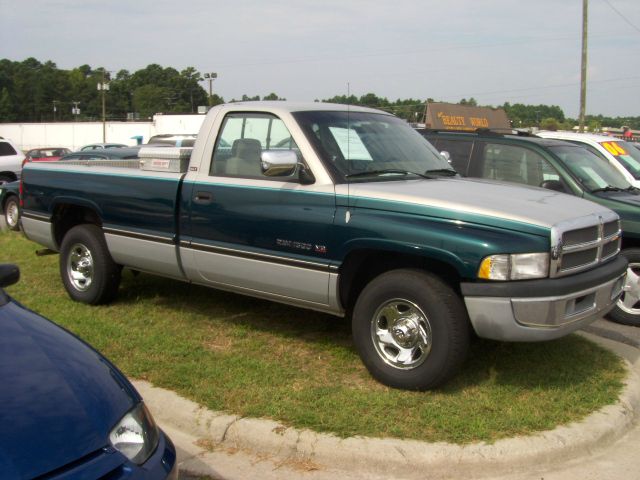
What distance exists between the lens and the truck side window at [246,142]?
5.22 metres

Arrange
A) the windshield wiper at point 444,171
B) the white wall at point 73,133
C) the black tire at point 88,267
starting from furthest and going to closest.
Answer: the white wall at point 73,133 < the black tire at point 88,267 < the windshield wiper at point 444,171

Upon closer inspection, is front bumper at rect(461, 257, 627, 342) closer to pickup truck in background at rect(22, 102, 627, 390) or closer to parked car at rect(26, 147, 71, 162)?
pickup truck in background at rect(22, 102, 627, 390)

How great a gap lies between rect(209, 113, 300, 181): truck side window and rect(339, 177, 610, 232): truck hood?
2.72 ft

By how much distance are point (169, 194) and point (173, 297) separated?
67.3 inches

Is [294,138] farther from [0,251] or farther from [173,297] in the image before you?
[0,251]

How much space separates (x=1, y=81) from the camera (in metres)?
98.8

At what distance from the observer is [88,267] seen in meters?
6.58

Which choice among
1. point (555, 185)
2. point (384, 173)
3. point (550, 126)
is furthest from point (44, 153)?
point (384, 173)

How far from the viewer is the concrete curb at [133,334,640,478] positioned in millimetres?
3721

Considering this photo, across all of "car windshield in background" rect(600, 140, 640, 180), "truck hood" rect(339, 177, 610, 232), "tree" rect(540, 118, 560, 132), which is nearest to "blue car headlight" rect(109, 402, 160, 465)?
"truck hood" rect(339, 177, 610, 232)

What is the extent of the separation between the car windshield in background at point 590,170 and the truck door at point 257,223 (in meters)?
3.51

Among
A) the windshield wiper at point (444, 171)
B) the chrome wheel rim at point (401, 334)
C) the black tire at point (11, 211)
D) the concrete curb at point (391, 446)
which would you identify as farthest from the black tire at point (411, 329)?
the black tire at point (11, 211)

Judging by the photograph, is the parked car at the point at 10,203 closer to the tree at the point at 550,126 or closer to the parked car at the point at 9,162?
the parked car at the point at 9,162

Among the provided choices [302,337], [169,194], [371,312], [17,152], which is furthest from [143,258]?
[17,152]
